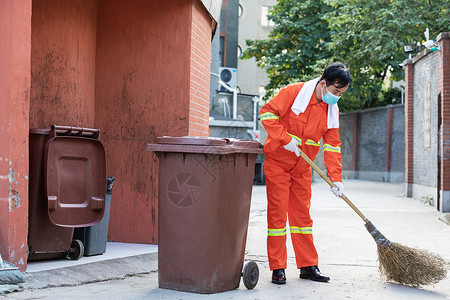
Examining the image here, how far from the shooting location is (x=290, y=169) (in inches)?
214

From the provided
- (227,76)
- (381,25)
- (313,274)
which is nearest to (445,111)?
(381,25)

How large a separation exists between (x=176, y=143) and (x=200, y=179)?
1.10ft

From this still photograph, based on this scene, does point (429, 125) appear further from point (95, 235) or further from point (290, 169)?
Answer: point (95, 235)

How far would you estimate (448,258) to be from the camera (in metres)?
6.89

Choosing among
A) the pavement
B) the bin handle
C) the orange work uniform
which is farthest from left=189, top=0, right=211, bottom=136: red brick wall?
the orange work uniform

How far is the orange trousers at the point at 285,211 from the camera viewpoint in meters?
5.35

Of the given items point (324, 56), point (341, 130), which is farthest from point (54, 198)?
point (341, 130)

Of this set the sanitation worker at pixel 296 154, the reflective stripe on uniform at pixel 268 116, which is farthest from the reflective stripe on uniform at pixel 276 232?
the reflective stripe on uniform at pixel 268 116

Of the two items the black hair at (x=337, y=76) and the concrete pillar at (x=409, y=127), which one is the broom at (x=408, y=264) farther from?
the concrete pillar at (x=409, y=127)

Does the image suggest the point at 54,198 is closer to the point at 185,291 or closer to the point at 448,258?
the point at 185,291

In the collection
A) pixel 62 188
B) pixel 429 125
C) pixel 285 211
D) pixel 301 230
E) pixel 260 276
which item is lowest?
pixel 260 276

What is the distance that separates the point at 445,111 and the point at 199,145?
29.7 feet

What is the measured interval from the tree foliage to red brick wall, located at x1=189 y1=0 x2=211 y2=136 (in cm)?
964

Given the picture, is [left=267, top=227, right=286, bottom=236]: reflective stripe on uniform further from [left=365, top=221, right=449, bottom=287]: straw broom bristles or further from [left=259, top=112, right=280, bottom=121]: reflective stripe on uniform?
[left=259, top=112, right=280, bottom=121]: reflective stripe on uniform
